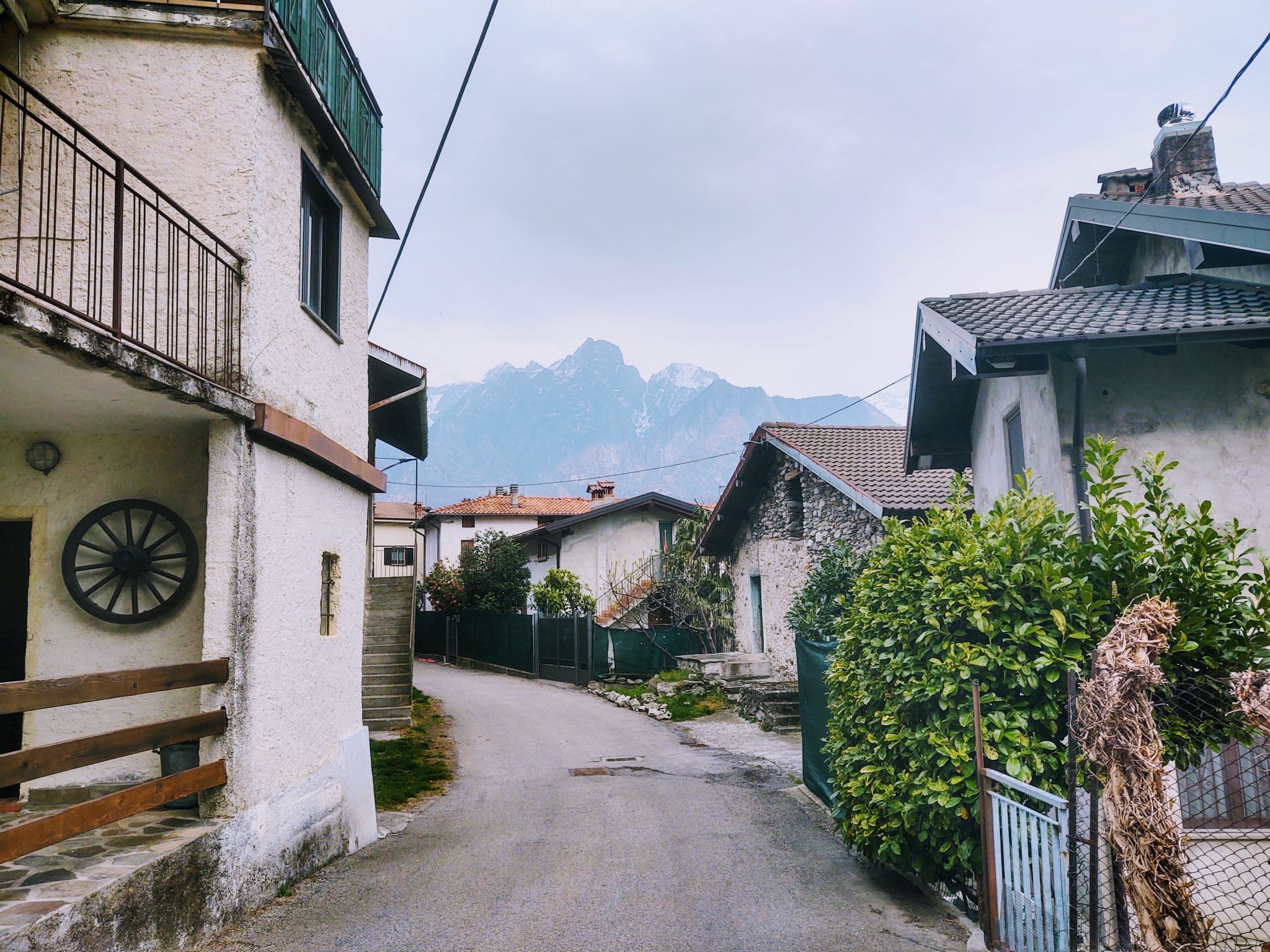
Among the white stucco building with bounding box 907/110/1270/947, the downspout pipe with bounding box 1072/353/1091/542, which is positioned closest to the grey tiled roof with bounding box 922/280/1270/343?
the white stucco building with bounding box 907/110/1270/947

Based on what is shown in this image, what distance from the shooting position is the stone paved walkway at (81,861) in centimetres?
418

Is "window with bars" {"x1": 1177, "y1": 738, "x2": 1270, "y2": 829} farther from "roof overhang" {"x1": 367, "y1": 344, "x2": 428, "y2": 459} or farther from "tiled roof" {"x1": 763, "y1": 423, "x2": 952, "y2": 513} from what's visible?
"roof overhang" {"x1": 367, "y1": 344, "x2": 428, "y2": 459}

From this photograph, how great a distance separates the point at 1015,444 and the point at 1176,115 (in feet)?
14.0

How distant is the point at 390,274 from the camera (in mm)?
10711

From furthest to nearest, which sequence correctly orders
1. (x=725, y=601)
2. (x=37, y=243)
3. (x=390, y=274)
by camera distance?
(x=725, y=601)
(x=390, y=274)
(x=37, y=243)

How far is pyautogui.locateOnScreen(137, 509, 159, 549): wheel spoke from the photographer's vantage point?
631cm

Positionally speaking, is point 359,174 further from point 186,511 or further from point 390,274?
point 186,511

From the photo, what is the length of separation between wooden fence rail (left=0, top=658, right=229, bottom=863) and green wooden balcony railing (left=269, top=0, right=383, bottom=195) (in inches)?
180

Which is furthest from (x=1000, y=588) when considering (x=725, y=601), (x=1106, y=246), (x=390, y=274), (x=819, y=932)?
(x=725, y=601)

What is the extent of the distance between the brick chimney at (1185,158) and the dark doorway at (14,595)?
37.0ft

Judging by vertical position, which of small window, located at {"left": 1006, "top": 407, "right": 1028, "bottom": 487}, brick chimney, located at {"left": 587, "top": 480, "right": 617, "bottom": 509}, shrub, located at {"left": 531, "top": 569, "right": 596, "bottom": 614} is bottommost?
shrub, located at {"left": 531, "top": 569, "right": 596, "bottom": 614}

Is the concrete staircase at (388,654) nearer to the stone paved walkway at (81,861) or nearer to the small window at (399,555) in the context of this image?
the stone paved walkway at (81,861)

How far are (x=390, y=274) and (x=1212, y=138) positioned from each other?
9.48 metres

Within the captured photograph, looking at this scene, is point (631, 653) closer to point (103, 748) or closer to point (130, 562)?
point (130, 562)
